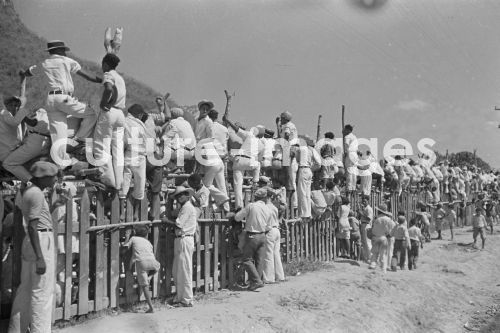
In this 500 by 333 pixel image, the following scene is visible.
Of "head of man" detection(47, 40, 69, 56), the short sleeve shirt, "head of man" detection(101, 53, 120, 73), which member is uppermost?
"head of man" detection(47, 40, 69, 56)

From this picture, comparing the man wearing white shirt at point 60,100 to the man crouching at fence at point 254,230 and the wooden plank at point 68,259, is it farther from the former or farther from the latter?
the man crouching at fence at point 254,230

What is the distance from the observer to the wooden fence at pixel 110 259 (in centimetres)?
703

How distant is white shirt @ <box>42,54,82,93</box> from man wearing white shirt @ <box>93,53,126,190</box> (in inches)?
21.2

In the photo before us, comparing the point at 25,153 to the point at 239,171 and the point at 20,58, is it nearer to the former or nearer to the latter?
the point at 239,171

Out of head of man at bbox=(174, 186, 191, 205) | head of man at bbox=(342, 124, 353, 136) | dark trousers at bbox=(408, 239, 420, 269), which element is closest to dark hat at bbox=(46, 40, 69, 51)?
head of man at bbox=(174, 186, 191, 205)

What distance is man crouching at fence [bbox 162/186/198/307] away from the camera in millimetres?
8469

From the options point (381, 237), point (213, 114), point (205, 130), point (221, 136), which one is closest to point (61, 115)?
point (205, 130)

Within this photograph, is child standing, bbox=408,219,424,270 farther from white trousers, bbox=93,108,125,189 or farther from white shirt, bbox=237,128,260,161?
white trousers, bbox=93,108,125,189

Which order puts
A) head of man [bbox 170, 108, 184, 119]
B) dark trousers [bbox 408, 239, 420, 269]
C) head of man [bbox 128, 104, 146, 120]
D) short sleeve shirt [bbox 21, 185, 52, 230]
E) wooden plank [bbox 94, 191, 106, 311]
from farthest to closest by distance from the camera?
dark trousers [bbox 408, 239, 420, 269] < head of man [bbox 170, 108, 184, 119] < head of man [bbox 128, 104, 146, 120] < wooden plank [bbox 94, 191, 106, 311] < short sleeve shirt [bbox 21, 185, 52, 230]

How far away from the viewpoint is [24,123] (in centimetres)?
830

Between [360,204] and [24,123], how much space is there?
34.0 ft

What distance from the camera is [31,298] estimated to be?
238 inches

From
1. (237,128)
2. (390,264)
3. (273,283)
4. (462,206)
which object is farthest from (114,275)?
(462,206)

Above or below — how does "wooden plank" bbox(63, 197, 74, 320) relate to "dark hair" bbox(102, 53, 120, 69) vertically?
below
